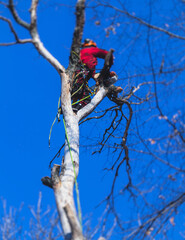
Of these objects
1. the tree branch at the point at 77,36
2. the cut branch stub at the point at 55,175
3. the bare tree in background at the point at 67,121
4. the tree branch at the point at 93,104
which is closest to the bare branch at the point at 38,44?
the bare tree in background at the point at 67,121

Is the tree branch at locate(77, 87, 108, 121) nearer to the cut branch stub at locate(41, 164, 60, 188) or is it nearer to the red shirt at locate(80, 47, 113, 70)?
the red shirt at locate(80, 47, 113, 70)

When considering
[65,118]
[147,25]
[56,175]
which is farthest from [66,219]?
[147,25]

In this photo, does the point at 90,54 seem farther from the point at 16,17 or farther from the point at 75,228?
the point at 75,228

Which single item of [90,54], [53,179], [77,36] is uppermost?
[90,54]

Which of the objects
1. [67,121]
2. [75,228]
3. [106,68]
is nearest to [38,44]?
[67,121]

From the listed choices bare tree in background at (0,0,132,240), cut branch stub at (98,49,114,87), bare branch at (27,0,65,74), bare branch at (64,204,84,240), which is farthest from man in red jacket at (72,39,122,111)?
bare branch at (64,204,84,240)

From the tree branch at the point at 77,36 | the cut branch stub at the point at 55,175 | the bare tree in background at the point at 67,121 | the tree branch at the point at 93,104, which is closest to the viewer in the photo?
the bare tree in background at the point at 67,121

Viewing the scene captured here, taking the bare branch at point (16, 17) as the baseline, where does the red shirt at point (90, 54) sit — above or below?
above

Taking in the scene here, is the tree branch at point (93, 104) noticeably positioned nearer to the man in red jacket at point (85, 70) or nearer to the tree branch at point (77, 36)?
the man in red jacket at point (85, 70)

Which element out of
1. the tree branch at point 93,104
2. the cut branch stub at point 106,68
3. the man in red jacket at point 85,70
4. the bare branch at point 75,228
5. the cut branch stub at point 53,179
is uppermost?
the man in red jacket at point 85,70

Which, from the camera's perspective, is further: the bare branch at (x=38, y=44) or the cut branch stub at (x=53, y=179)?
the bare branch at (x=38, y=44)

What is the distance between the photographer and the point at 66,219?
2893mm

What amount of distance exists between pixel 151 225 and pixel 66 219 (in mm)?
795

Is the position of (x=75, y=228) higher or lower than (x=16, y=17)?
lower
